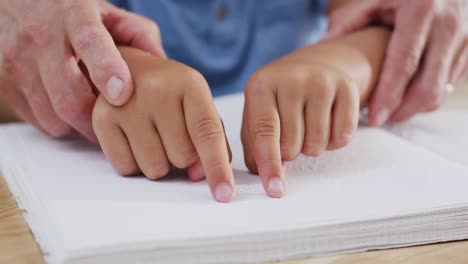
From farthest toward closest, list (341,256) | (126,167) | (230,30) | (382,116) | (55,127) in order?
(230,30) < (382,116) < (55,127) < (126,167) < (341,256)

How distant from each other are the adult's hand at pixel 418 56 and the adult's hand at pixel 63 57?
31 centimetres

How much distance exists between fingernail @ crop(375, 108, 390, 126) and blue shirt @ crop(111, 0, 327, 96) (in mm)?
347

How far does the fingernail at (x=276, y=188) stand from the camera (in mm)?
476

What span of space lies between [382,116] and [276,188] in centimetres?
30

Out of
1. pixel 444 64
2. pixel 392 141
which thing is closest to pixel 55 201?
pixel 392 141

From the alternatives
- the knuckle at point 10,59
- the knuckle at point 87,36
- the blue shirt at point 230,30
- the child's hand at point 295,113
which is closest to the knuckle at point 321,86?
the child's hand at point 295,113

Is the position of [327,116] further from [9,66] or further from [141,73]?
[9,66]

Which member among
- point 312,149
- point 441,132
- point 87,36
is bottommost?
point 441,132

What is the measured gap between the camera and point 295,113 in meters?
0.53

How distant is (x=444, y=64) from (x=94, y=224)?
0.54 metres

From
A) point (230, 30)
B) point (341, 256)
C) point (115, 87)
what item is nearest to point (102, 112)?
point (115, 87)

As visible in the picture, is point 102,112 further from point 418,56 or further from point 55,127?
point 418,56

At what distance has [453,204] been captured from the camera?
462 millimetres

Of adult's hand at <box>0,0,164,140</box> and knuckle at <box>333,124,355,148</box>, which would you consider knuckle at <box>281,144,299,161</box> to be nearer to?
knuckle at <box>333,124,355,148</box>
